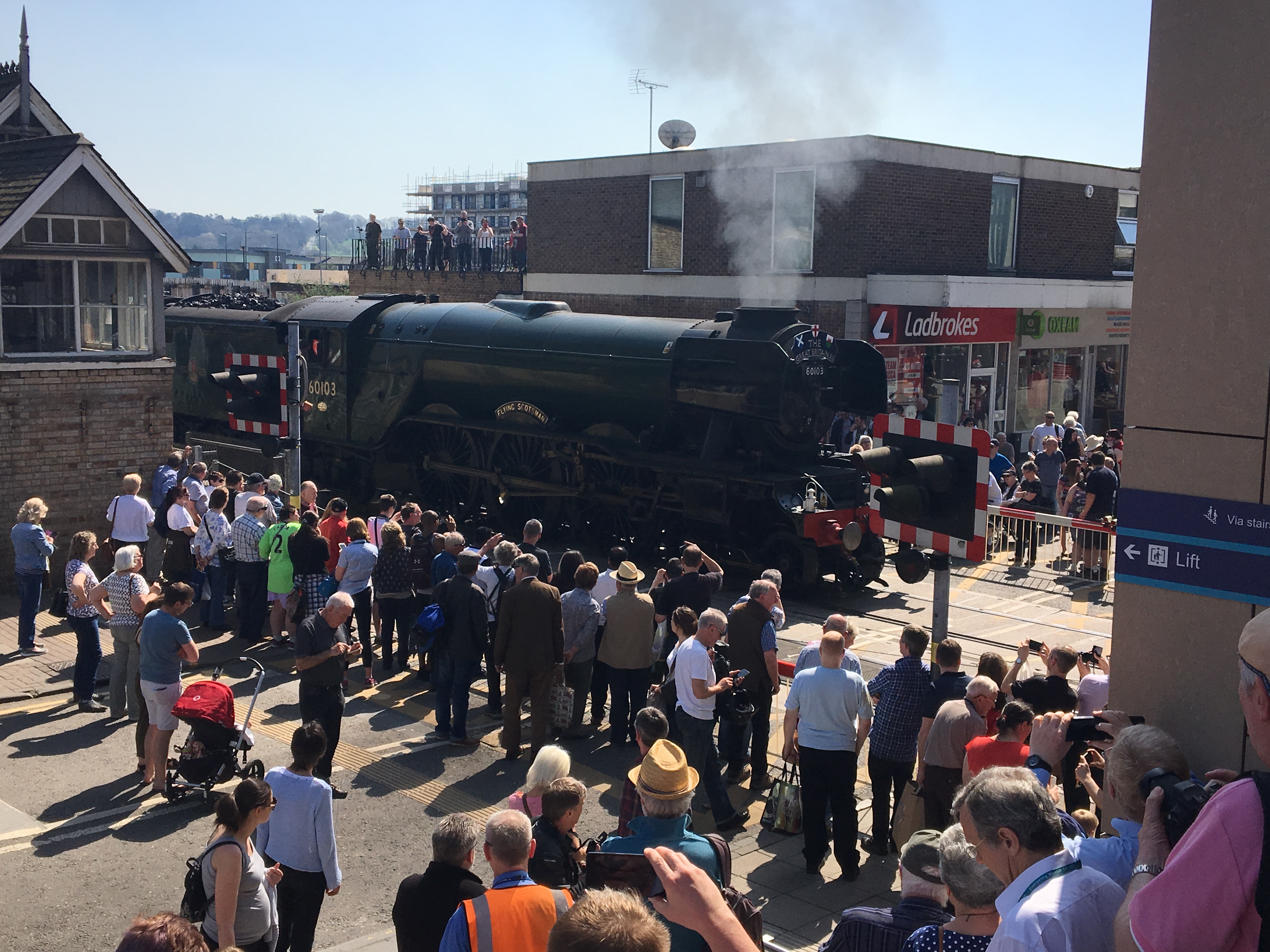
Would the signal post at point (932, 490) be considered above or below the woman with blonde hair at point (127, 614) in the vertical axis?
above

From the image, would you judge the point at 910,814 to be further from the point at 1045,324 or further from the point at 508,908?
the point at 1045,324

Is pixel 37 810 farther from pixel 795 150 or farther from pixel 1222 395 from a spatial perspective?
pixel 795 150

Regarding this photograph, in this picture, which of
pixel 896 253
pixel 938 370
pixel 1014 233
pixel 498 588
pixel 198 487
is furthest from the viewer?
pixel 1014 233

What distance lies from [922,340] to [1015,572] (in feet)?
28.6

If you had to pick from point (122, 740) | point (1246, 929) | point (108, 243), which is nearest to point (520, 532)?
point (108, 243)

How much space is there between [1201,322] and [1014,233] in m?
22.3

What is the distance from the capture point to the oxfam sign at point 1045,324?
25500 mm

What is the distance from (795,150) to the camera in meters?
21.7

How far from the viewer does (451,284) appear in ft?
107

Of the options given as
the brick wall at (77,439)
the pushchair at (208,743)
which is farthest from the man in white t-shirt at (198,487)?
the pushchair at (208,743)

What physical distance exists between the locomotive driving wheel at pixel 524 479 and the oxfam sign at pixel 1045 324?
1326 cm

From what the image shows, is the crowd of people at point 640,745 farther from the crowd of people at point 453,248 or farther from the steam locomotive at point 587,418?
the crowd of people at point 453,248

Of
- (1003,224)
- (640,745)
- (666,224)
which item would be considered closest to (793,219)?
(666,224)

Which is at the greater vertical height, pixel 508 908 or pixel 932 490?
pixel 932 490
